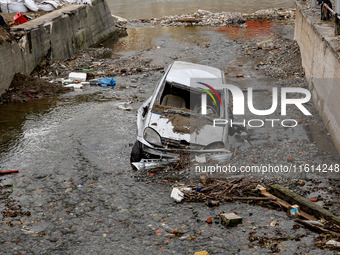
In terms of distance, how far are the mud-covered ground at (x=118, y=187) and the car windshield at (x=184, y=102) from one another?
38.7 inches

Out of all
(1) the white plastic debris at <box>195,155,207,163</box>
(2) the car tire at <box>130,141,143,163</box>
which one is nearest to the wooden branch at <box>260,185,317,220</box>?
(1) the white plastic debris at <box>195,155,207,163</box>

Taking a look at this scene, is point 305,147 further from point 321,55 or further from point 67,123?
point 67,123

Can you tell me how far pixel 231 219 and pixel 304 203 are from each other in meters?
1.17

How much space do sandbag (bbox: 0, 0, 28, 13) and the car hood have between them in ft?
41.4

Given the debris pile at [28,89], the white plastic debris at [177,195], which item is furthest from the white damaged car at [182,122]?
the debris pile at [28,89]

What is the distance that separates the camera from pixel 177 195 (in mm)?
7199

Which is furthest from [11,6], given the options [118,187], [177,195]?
[177,195]

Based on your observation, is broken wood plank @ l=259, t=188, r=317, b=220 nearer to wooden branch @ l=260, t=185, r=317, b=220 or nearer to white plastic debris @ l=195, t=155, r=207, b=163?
wooden branch @ l=260, t=185, r=317, b=220

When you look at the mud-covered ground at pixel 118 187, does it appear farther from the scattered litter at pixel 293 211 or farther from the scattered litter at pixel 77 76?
the scattered litter at pixel 77 76

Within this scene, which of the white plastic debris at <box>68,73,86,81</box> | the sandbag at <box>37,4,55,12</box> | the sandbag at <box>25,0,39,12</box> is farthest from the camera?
the sandbag at <box>37,4,55,12</box>

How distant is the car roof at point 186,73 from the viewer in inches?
377

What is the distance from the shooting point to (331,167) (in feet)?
27.2

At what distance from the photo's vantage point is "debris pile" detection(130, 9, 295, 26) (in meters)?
26.5

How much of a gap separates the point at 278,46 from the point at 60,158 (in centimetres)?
1292
